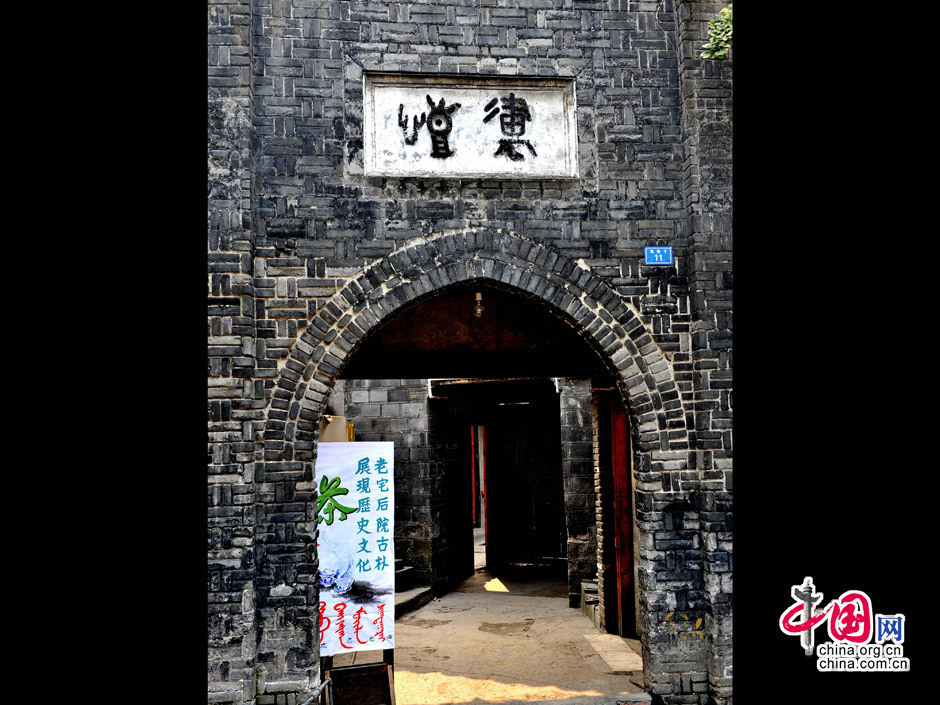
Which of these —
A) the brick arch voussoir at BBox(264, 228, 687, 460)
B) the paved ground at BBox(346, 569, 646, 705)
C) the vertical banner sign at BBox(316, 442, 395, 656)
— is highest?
the brick arch voussoir at BBox(264, 228, 687, 460)

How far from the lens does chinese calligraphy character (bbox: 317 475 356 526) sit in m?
5.46

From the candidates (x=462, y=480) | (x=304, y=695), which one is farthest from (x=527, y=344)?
(x=462, y=480)

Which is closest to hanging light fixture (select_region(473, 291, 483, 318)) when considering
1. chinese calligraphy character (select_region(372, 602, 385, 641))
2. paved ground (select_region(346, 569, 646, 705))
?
chinese calligraphy character (select_region(372, 602, 385, 641))

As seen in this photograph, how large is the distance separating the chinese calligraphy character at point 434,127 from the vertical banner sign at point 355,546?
2.25 m

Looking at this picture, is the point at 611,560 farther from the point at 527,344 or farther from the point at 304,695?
the point at 304,695

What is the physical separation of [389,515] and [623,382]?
2.03 m

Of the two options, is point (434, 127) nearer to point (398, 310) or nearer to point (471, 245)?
point (471, 245)

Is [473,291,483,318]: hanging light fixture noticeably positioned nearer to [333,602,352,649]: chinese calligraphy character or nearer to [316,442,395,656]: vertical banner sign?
[316,442,395,656]: vertical banner sign

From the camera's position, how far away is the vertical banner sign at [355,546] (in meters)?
5.40

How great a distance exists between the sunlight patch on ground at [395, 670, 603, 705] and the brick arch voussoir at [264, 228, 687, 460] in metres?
2.34

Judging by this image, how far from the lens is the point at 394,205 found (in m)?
5.43
